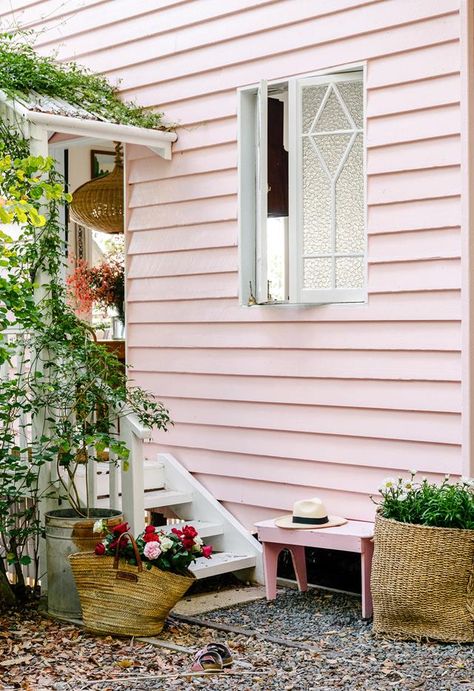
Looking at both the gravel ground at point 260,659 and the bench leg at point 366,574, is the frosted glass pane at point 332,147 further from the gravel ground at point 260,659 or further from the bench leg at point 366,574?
the gravel ground at point 260,659

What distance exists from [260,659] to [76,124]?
Answer: 3134 mm

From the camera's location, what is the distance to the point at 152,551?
4.87m

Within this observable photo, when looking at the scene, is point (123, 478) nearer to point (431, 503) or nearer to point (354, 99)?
point (431, 503)

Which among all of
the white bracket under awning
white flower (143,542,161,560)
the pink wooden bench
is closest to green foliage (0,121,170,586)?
the white bracket under awning

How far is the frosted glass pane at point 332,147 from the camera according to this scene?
5.73 meters

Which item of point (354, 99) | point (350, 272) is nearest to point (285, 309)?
point (350, 272)

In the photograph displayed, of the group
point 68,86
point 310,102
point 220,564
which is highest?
point 68,86

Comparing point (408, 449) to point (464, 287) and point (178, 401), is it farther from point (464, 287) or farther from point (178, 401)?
point (178, 401)

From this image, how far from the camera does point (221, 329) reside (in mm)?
6344

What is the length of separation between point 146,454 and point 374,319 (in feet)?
6.49

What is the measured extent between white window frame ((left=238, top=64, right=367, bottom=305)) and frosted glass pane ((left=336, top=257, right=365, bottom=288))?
0.04m

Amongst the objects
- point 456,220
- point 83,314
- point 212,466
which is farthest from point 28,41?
point 456,220

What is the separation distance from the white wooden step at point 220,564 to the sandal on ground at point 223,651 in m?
1.13

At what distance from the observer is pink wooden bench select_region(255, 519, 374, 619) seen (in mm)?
5199
